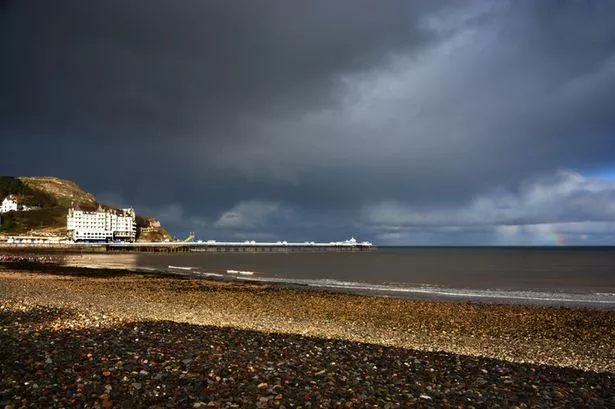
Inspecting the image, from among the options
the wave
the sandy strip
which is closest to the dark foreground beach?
the sandy strip

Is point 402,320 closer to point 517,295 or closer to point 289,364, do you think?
point 289,364

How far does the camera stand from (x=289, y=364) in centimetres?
1118

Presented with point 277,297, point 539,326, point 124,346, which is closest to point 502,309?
point 539,326

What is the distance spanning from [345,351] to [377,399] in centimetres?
413

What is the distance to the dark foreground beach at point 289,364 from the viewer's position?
8.68m

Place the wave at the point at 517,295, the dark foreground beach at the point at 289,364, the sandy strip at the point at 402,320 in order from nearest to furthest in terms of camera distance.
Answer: the dark foreground beach at the point at 289,364 < the sandy strip at the point at 402,320 < the wave at the point at 517,295

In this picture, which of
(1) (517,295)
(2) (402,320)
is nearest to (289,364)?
(2) (402,320)

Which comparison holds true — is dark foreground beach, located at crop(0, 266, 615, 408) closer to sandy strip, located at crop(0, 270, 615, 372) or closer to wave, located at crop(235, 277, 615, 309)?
sandy strip, located at crop(0, 270, 615, 372)

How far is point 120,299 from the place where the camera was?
27781 millimetres

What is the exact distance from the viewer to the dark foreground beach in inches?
342

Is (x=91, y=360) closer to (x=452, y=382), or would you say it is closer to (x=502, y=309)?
(x=452, y=382)

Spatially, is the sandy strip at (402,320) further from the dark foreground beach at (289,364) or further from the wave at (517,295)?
the wave at (517,295)

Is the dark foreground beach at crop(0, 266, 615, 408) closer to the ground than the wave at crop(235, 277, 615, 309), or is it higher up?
higher up

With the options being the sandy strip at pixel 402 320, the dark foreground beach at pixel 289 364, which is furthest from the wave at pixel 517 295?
the dark foreground beach at pixel 289 364
